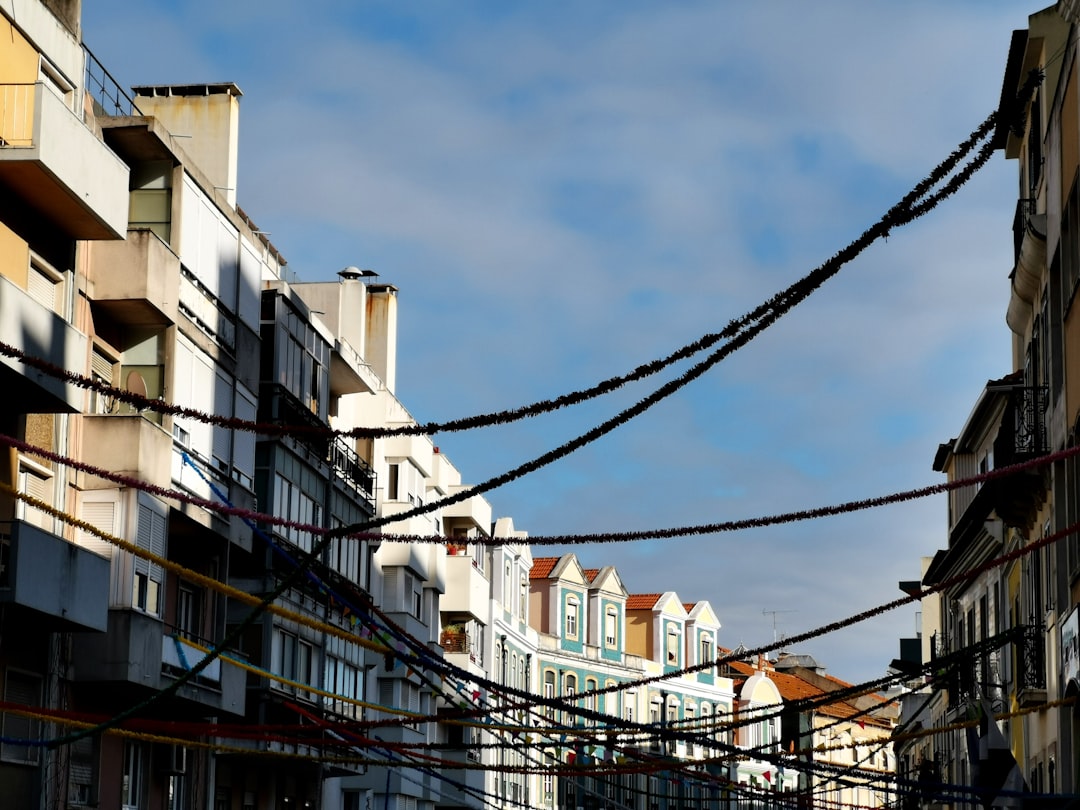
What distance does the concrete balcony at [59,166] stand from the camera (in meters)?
25.8

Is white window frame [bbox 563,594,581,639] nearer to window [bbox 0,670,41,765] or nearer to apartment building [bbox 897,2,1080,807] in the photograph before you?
apartment building [bbox 897,2,1080,807]

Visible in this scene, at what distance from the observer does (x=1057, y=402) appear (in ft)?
78.2

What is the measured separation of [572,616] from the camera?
272 feet

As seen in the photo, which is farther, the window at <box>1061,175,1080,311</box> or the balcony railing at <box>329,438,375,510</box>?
the balcony railing at <box>329,438,375,510</box>

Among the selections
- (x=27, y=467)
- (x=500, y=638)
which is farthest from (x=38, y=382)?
(x=500, y=638)

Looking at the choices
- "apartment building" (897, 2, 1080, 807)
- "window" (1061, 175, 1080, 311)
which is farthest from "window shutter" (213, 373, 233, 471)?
"window" (1061, 175, 1080, 311)

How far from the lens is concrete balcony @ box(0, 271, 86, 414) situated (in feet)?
81.0

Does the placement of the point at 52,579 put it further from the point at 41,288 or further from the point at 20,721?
the point at 41,288

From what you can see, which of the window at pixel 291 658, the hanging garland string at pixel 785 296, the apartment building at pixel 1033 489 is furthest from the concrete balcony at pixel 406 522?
the hanging garland string at pixel 785 296

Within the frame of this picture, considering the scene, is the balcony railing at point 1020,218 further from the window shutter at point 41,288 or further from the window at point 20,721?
the window at point 20,721

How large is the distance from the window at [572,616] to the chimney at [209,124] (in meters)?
46.9

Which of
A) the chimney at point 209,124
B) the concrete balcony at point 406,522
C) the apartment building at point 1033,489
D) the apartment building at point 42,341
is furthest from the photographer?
the concrete balcony at point 406,522

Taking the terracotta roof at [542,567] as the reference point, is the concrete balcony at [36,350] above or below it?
below

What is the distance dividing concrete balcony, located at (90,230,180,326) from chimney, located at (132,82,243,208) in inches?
276
